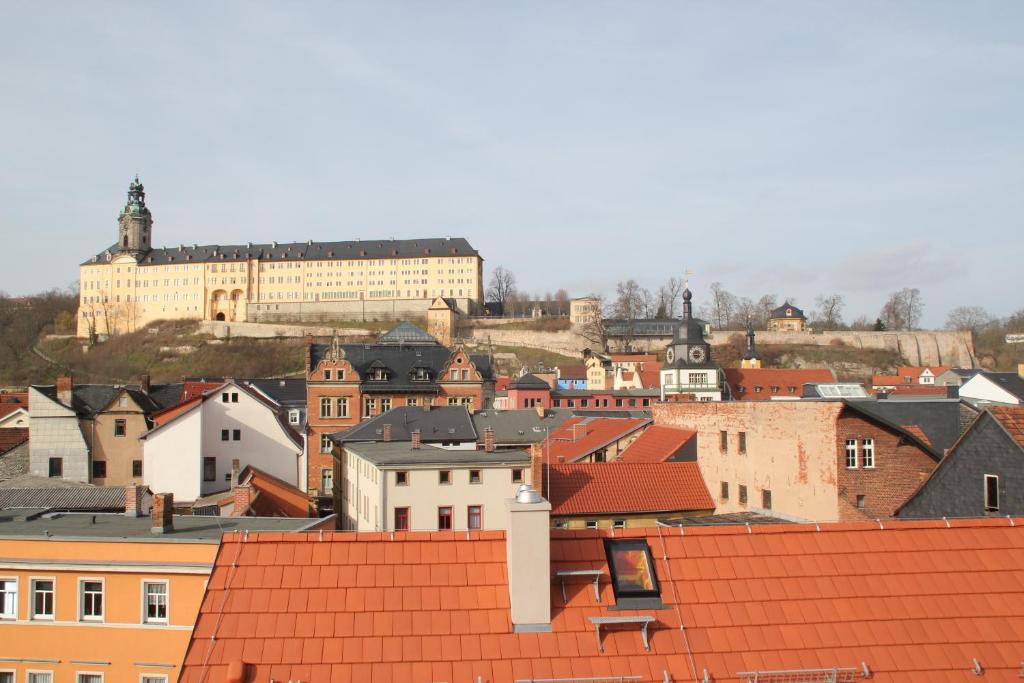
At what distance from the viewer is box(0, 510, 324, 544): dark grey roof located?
1520cm

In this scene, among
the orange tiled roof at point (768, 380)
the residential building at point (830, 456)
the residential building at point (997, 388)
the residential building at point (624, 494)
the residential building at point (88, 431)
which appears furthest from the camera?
the orange tiled roof at point (768, 380)

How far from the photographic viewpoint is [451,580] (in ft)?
31.0

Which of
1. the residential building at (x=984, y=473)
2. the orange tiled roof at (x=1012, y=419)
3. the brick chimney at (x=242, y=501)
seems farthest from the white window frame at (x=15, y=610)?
the orange tiled roof at (x=1012, y=419)

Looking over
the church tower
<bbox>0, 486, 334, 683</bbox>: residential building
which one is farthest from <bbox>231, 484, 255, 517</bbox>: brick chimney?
the church tower

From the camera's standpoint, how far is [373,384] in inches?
1843

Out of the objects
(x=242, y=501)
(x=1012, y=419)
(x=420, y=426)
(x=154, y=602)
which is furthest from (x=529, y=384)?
(x=154, y=602)

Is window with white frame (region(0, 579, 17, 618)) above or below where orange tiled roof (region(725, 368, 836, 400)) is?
below

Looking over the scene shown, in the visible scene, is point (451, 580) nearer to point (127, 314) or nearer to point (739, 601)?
point (739, 601)

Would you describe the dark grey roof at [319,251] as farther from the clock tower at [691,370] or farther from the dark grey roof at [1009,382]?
the dark grey roof at [1009,382]

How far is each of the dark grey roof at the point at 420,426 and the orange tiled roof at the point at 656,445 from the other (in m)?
8.26

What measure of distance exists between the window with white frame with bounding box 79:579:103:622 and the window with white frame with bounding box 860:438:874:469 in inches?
660

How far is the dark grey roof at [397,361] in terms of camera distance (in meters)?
47.1

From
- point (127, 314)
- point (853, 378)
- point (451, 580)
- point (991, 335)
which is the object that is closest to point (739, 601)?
point (451, 580)

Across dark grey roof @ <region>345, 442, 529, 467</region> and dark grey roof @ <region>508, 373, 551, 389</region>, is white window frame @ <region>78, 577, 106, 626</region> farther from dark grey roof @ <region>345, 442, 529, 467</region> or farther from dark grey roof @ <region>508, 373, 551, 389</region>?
dark grey roof @ <region>508, 373, 551, 389</region>
